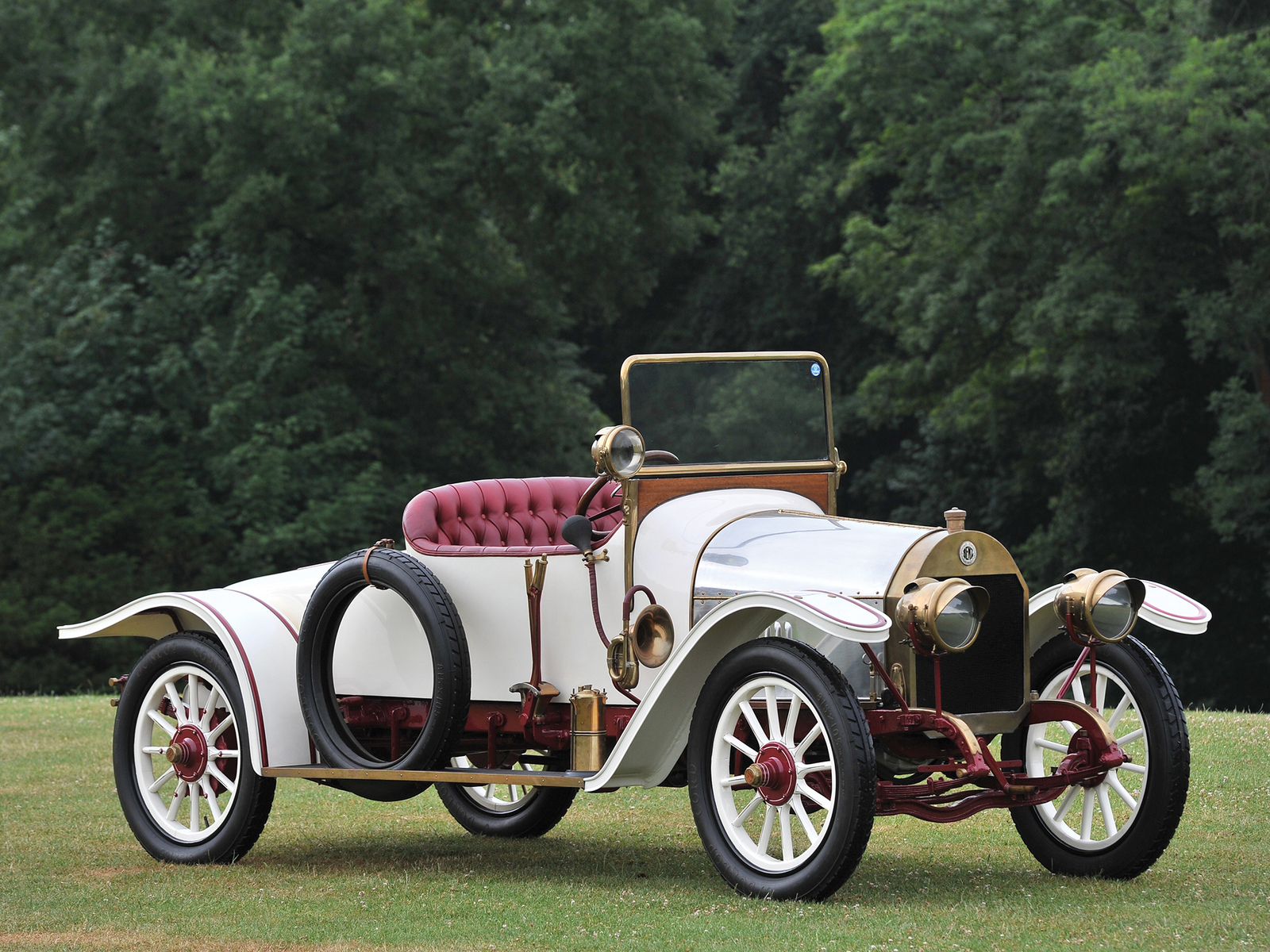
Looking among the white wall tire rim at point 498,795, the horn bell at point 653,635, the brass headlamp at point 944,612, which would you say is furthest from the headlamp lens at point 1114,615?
the white wall tire rim at point 498,795

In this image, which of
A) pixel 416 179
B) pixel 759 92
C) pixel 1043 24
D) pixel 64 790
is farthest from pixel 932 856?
pixel 759 92

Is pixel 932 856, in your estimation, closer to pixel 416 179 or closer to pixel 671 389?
pixel 671 389

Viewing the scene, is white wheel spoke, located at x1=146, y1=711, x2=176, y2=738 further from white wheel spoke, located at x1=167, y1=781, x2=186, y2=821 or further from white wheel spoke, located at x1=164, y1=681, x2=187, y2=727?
white wheel spoke, located at x1=167, y1=781, x2=186, y2=821

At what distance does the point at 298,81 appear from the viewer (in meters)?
28.4

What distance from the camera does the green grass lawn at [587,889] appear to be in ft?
20.1

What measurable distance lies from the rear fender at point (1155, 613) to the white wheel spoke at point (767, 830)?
145 cm

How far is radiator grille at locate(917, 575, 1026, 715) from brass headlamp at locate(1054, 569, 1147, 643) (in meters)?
0.20

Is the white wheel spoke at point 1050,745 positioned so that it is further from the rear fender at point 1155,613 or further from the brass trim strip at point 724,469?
the brass trim strip at point 724,469

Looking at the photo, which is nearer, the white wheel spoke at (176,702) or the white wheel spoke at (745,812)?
the white wheel spoke at (745,812)

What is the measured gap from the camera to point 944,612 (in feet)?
21.8

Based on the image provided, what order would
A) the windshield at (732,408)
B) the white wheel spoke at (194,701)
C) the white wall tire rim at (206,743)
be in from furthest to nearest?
the white wheel spoke at (194,701) < the white wall tire rim at (206,743) < the windshield at (732,408)

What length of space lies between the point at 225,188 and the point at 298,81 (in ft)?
8.05

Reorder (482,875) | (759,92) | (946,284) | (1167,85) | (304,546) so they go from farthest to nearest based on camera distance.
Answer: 1. (759,92)
2. (946,284)
3. (304,546)
4. (1167,85)
5. (482,875)

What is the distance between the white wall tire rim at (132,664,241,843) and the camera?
27.2 ft
